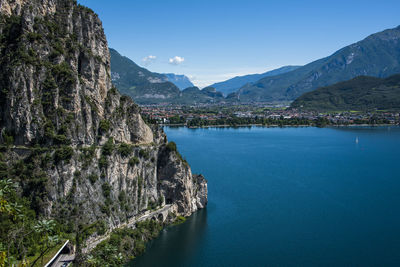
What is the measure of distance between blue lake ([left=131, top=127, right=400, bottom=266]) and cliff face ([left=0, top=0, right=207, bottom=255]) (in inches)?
175

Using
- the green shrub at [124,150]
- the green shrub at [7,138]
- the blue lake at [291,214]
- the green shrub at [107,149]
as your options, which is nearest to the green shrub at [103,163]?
the green shrub at [107,149]

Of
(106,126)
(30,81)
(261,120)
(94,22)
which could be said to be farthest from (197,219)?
(261,120)

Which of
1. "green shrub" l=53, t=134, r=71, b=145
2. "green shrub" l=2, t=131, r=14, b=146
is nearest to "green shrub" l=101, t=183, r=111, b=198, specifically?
"green shrub" l=53, t=134, r=71, b=145

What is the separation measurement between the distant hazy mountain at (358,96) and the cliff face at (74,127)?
129119 mm

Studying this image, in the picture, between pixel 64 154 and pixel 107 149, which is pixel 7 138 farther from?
pixel 107 149

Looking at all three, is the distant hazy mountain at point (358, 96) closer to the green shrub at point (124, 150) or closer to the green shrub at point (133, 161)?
the green shrub at point (133, 161)

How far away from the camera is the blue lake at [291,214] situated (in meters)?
25.9

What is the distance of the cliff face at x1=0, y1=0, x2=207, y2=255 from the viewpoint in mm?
24219

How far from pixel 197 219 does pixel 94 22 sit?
66.2ft

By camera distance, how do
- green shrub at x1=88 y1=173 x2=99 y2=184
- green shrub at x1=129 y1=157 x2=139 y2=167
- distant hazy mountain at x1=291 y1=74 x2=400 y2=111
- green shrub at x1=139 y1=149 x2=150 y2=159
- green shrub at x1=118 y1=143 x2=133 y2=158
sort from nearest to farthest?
green shrub at x1=88 y1=173 x2=99 y2=184 → green shrub at x1=118 y1=143 x2=133 y2=158 → green shrub at x1=129 y1=157 x2=139 y2=167 → green shrub at x1=139 y1=149 x2=150 y2=159 → distant hazy mountain at x1=291 y1=74 x2=400 y2=111

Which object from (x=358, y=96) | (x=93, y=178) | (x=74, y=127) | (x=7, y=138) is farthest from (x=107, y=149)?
(x=358, y=96)

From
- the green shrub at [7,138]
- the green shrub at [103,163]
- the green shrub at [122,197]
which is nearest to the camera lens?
the green shrub at [7,138]

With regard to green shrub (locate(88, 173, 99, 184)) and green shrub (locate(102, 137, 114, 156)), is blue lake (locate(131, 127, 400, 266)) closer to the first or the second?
green shrub (locate(88, 173, 99, 184))

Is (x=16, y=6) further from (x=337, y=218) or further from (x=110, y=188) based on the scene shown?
(x=337, y=218)
